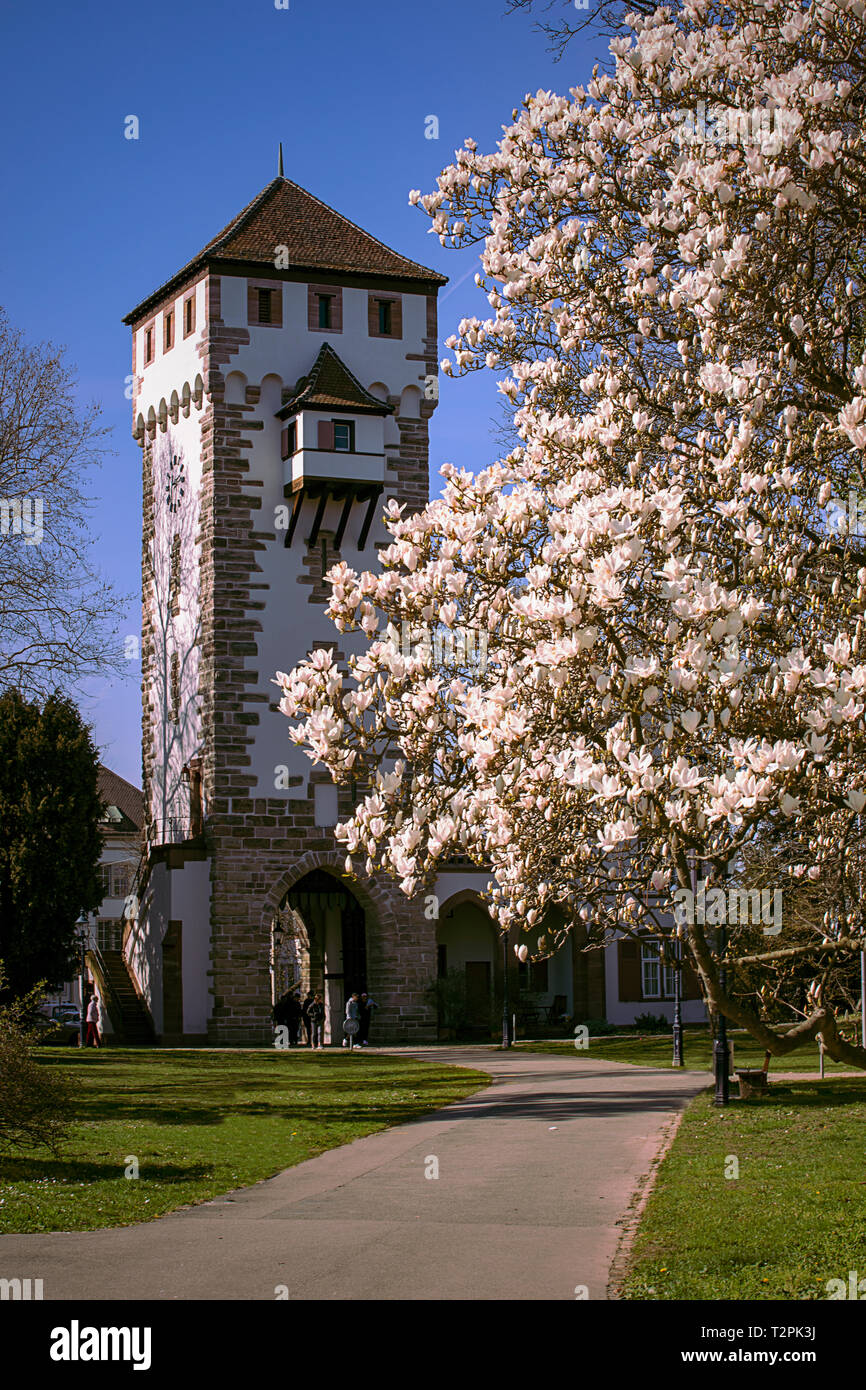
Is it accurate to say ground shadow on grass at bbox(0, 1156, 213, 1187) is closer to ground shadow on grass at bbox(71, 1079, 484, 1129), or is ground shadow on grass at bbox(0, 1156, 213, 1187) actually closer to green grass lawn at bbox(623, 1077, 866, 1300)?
ground shadow on grass at bbox(71, 1079, 484, 1129)

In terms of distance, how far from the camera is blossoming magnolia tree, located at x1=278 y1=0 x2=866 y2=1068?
28.1ft

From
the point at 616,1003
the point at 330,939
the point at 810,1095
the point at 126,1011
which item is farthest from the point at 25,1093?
the point at 616,1003

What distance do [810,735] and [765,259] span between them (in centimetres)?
405

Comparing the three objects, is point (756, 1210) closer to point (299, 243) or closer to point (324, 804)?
point (324, 804)

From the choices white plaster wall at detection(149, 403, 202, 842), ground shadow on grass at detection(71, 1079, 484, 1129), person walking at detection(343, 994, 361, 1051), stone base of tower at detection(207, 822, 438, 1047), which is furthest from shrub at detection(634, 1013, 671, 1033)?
ground shadow on grass at detection(71, 1079, 484, 1129)

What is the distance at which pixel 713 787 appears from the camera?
26.1 feet

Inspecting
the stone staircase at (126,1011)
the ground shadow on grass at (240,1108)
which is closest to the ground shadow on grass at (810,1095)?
the ground shadow on grass at (240,1108)

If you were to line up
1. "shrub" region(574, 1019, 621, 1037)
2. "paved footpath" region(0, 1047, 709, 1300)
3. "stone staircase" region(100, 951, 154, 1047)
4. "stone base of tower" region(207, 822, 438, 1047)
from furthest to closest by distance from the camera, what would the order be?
"shrub" region(574, 1019, 621, 1037) < "stone staircase" region(100, 951, 154, 1047) < "stone base of tower" region(207, 822, 438, 1047) < "paved footpath" region(0, 1047, 709, 1300)

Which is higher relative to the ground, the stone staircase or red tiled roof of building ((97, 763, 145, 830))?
red tiled roof of building ((97, 763, 145, 830))

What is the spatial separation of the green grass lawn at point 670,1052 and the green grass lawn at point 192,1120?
4.36 m

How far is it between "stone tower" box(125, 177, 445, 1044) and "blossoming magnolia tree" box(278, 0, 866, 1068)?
24638 millimetres

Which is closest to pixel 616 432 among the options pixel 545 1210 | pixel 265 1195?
pixel 545 1210

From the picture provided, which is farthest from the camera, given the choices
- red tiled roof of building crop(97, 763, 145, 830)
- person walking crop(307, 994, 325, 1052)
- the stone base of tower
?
red tiled roof of building crop(97, 763, 145, 830)
